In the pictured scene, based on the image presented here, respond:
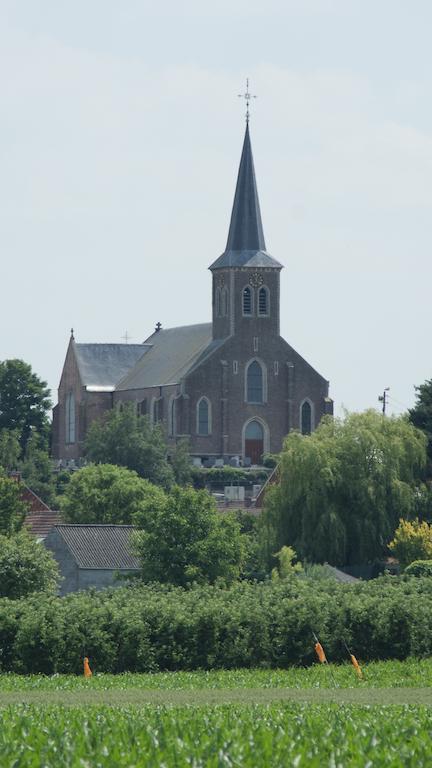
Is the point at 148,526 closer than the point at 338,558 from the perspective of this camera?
Yes

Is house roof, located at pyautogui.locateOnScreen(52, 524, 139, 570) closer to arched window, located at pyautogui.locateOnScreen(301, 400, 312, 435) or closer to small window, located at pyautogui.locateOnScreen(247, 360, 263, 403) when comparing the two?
small window, located at pyautogui.locateOnScreen(247, 360, 263, 403)

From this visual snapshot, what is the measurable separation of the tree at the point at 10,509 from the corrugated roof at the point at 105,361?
67504mm

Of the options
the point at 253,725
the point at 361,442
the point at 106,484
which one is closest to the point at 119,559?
the point at 361,442

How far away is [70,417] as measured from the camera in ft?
490

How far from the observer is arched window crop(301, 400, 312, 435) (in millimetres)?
134375

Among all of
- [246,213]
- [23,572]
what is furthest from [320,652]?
[246,213]

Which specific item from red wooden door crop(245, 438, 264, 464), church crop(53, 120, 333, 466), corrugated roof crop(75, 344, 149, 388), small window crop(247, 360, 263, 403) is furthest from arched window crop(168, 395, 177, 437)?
corrugated roof crop(75, 344, 149, 388)

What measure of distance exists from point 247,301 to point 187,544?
235ft

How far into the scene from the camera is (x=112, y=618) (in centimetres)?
4403

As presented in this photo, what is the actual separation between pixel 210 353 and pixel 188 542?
68.7 meters

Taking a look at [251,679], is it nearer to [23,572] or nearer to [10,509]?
[23,572]

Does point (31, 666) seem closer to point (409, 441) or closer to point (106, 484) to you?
point (409, 441)

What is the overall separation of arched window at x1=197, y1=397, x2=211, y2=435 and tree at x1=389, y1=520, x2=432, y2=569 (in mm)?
60746

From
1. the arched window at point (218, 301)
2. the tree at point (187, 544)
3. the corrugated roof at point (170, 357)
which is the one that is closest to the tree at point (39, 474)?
the corrugated roof at point (170, 357)
